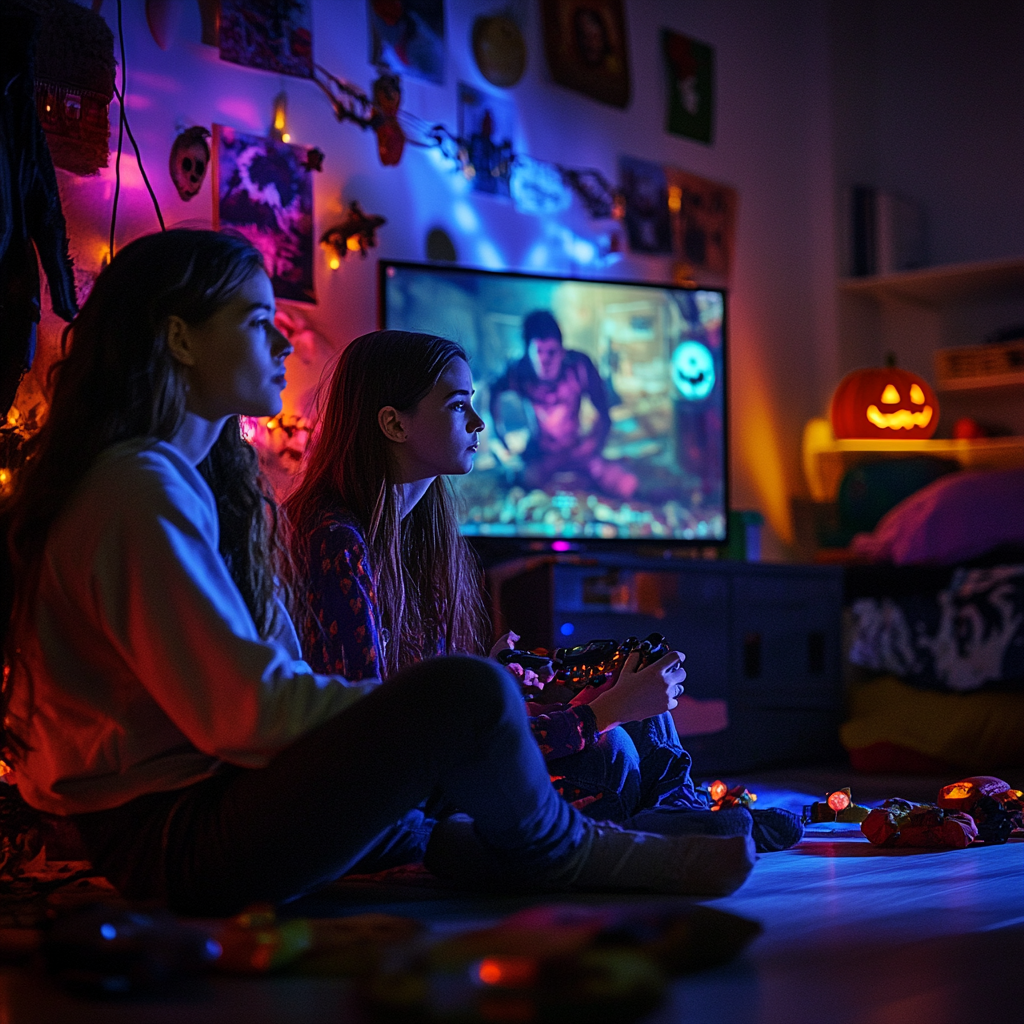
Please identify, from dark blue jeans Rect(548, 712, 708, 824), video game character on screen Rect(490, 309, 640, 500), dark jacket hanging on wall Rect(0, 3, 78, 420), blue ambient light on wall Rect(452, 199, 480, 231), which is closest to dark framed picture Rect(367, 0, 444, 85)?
blue ambient light on wall Rect(452, 199, 480, 231)

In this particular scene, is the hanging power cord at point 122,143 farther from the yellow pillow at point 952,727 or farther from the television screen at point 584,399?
the yellow pillow at point 952,727

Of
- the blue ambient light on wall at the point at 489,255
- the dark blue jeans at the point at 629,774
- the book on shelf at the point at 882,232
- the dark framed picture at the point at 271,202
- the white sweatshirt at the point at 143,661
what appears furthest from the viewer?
the book on shelf at the point at 882,232

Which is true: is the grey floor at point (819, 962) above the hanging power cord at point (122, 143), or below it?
below

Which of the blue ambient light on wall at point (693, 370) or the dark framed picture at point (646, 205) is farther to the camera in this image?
the dark framed picture at point (646, 205)

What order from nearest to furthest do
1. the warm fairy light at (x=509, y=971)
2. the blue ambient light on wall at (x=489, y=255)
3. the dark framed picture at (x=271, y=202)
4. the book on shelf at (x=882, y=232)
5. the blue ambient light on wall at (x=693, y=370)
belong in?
1. the warm fairy light at (x=509, y=971)
2. the dark framed picture at (x=271, y=202)
3. the blue ambient light on wall at (x=489, y=255)
4. the blue ambient light on wall at (x=693, y=370)
5. the book on shelf at (x=882, y=232)

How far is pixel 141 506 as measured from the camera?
131 cm

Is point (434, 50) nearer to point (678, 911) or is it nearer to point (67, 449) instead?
point (67, 449)

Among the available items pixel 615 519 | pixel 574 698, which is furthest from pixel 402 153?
pixel 574 698

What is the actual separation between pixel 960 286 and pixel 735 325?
0.80 meters

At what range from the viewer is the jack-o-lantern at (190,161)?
285 cm

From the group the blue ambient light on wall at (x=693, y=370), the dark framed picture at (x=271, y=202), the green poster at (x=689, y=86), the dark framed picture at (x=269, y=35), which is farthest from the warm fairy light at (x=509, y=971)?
the green poster at (x=689, y=86)

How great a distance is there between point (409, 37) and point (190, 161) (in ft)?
2.69

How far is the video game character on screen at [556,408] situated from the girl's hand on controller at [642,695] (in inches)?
64.7

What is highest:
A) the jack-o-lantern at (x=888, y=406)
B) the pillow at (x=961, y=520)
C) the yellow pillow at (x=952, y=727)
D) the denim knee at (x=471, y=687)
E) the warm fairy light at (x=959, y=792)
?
the jack-o-lantern at (x=888, y=406)
